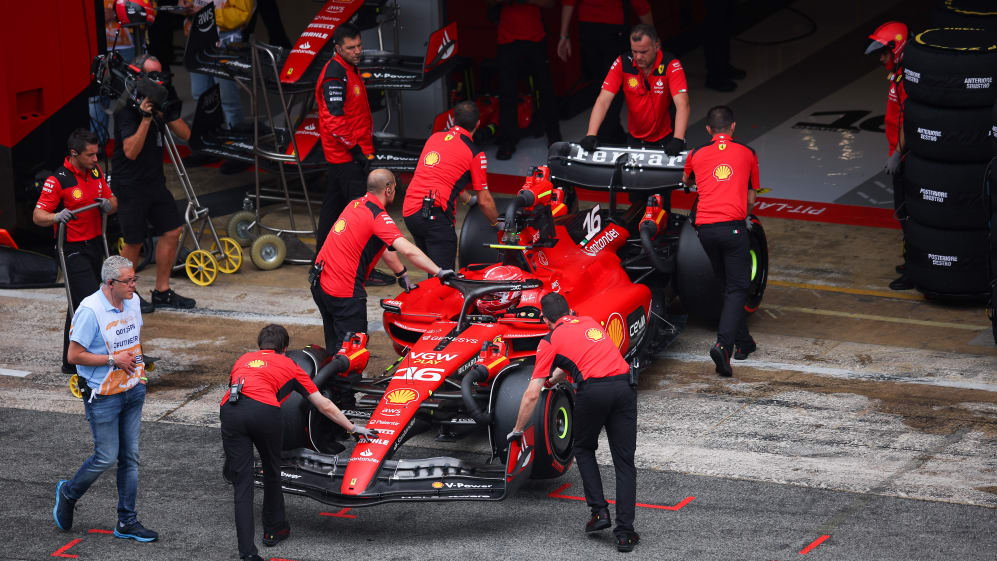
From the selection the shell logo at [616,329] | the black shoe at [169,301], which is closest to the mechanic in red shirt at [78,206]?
the black shoe at [169,301]

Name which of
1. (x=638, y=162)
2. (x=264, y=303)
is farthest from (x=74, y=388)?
(x=638, y=162)

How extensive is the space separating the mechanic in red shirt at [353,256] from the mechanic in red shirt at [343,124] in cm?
299

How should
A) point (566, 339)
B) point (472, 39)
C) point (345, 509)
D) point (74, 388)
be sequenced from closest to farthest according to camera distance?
point (566, 339) < point (345, 509) < point (74, 388) < point (472, 39)

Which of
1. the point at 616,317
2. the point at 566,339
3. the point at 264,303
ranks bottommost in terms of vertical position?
the point at 264,303

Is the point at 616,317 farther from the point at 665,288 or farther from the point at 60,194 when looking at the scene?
the point at 60,194

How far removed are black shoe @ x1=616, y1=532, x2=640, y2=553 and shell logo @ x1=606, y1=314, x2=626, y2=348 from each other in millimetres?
2136

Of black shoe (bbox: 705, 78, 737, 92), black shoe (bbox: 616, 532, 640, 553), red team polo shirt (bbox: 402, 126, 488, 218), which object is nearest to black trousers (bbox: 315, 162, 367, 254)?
red team polo shirt (bbox: 402, 126, 488, 218)

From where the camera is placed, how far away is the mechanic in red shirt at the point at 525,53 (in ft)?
50.1

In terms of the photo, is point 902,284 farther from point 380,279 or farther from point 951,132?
point 380,279

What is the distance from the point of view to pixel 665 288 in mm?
11148

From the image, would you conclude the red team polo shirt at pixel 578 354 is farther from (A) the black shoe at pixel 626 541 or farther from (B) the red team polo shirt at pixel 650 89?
(B) the red team polo shirt at pixel 650 89

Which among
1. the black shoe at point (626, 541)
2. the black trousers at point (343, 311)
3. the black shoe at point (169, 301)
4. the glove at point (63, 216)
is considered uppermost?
the glove at point (63, 216)

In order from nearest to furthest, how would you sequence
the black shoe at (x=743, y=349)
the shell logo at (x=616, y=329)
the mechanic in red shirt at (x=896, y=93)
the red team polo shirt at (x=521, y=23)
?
the shell logo at (x=616, y=329) < the black shoe at (x=743, y=349) < the mechanic in red shirt at (x=896, y=93) < the red team polo shirt at (x=521, y=23)

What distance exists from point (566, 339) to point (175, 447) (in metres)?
3.17
